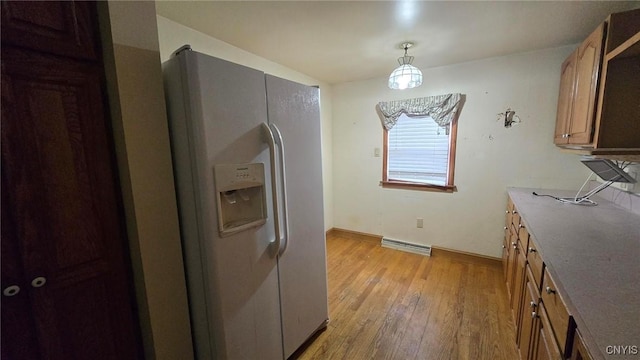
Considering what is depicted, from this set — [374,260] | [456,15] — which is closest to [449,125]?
[456,15]

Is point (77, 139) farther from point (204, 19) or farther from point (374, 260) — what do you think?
point (374, 260)

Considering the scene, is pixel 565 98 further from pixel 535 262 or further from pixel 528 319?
pixel 528 319

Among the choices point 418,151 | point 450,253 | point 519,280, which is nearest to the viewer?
point 519,280

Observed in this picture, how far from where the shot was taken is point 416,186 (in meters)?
3.12

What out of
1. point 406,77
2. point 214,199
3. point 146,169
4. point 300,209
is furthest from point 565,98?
point 146,169

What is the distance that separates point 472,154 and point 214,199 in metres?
2.77

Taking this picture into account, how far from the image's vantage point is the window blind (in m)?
2.94

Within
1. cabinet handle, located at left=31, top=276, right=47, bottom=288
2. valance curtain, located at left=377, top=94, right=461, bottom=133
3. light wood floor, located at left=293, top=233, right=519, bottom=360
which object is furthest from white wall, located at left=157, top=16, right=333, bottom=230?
cabinet handle, located at left=31, top=276, right=47, bottom=288

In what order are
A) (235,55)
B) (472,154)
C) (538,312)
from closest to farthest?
(538,312) < (235,55) < (472,154)

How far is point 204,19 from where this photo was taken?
1687 mm

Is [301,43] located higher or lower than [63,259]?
higher

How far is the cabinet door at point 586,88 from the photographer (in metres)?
1.42

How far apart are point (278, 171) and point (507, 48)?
2.48 metres

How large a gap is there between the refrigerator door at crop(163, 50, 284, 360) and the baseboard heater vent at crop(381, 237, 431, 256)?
234 cm
